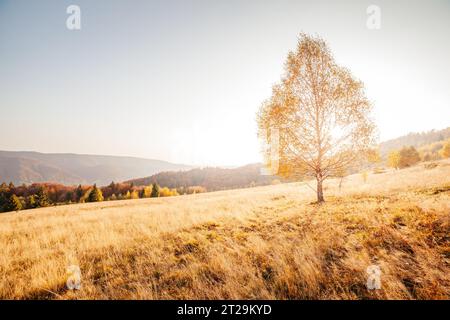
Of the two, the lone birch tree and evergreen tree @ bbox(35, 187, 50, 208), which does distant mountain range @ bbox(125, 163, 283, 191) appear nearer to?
evergreen tree @ bbox(35, 187, 50, 208)

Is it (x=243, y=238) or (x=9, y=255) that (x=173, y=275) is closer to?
(x=243, y=238)

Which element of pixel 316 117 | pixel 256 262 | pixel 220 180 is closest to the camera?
pixel 256 262

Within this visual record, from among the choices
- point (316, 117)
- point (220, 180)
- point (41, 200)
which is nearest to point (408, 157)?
point (316, 117)

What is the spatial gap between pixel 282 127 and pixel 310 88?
3273mm

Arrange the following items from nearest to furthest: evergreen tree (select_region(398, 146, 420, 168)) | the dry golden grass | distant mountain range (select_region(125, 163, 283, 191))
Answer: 1. the dry golden grass
2. evergreen tree (select_region(398, 146, 420, 168))
3. distant mountain range (select_region(125, 163, 283, 191))

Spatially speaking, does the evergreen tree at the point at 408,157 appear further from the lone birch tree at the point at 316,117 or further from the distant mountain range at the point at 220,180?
the distant mountain range at the point at 220,180

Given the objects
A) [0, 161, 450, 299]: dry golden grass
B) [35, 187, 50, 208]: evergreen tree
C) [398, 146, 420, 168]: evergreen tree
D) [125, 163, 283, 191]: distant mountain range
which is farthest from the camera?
[125, 163, 283, 191]: distant mountain range

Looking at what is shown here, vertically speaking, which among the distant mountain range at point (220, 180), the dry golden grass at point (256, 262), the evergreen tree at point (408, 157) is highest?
the evergreen tree at point (408, 157)

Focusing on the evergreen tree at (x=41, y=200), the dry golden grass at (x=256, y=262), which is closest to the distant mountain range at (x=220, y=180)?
the evergreen tree at (x=41, y=200)

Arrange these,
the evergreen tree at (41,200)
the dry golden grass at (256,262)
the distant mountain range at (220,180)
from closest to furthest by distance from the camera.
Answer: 1. the dry golden grass at (256,262)
2. the evergreen tree at (41,200)
3. the distant mountain range at (220,180)

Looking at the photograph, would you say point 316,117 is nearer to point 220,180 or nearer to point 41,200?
point 41,200

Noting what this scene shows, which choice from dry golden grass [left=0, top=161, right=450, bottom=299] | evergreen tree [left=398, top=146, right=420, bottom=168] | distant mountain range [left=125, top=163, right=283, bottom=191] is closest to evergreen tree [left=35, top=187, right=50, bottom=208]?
dry golden grass [left=0, top=161, right=450, bottom=299]

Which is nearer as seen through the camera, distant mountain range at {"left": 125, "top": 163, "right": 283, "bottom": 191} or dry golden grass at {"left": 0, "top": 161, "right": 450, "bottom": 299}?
dry golden grass at {"left": 0, "top": 161, "right": 450, "bottom": 299}
